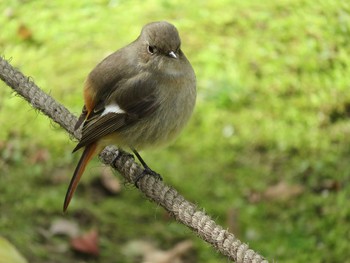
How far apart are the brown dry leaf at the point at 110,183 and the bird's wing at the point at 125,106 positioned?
1.75 meters

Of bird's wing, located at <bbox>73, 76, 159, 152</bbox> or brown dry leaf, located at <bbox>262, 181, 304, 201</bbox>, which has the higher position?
bird's wing, located at <bbox>73, 76, 159, 152</bbox>

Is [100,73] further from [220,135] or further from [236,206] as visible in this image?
[220,135]

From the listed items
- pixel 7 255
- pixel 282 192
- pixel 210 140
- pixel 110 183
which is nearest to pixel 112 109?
pixel 7 255

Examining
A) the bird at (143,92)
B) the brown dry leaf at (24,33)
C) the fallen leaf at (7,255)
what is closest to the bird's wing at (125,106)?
the bird at (143,92)

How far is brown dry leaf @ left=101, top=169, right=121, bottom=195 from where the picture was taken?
5.65 meters

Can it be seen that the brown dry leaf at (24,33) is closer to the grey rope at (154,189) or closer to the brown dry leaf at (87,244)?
the brown dry leaf at (87,244)

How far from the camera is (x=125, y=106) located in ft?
12.8

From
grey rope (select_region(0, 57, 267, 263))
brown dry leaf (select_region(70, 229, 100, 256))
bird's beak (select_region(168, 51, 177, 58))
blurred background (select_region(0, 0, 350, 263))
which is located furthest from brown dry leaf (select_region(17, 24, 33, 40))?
bird's beak (select_region(168, 51, 177, 58))

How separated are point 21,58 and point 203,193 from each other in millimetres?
2161

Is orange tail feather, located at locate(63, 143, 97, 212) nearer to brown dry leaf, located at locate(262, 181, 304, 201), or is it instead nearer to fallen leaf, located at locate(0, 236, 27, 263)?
fallen leaf, located at locate(0, 236, 27, 263)

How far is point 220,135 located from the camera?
20.2 feet

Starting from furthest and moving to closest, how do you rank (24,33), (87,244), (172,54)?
(24,33) → (87,244) → (172,54)

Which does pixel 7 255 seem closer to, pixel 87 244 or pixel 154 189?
pixel 154 189

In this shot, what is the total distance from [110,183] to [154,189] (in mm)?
2224
